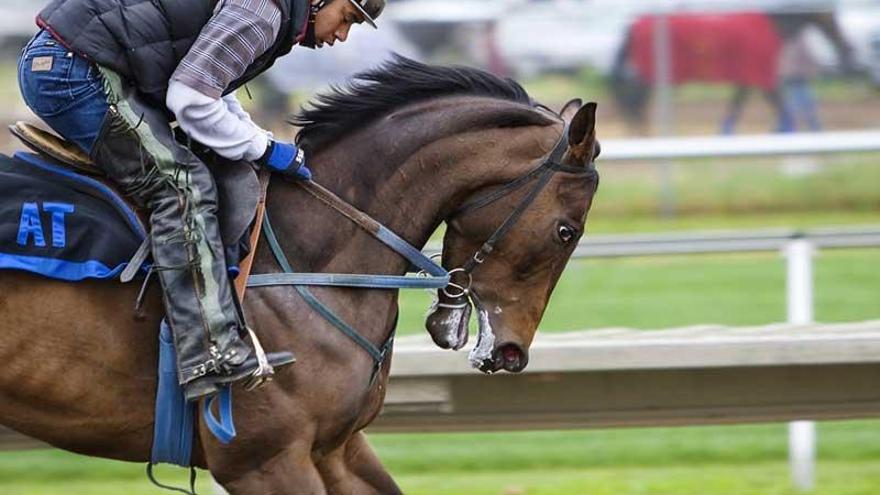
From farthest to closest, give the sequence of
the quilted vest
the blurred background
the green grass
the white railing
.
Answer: the white railing < the blurred background < the green grass < the quilted vest

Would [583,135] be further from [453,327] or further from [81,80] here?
[81,80]

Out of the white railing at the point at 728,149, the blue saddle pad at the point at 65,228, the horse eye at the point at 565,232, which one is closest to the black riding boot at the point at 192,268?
the blue saddle pad at the point at 65,228

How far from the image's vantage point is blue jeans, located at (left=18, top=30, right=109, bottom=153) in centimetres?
438

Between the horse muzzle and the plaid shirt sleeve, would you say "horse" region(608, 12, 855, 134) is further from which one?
the plaid shirt sleeve

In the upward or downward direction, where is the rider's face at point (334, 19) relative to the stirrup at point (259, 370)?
upward

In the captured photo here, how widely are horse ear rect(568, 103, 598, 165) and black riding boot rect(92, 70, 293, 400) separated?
102 centimetres

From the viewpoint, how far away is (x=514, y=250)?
4.68m

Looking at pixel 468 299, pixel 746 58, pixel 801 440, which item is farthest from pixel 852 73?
pixel 468 299

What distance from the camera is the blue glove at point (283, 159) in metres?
4.48

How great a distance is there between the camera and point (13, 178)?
14.4 ft

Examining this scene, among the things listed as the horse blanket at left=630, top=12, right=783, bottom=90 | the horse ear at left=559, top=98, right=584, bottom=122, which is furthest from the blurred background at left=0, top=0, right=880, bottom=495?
the horse ear at left=559, top=98, right=584, bottom=122

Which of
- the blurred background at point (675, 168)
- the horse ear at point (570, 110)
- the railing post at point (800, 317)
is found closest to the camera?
the horse ear at point (570, 110)

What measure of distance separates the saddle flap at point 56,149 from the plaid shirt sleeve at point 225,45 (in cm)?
38

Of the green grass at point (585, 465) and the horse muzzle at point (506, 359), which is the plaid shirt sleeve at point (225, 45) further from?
the green grass at point (585, 465)
